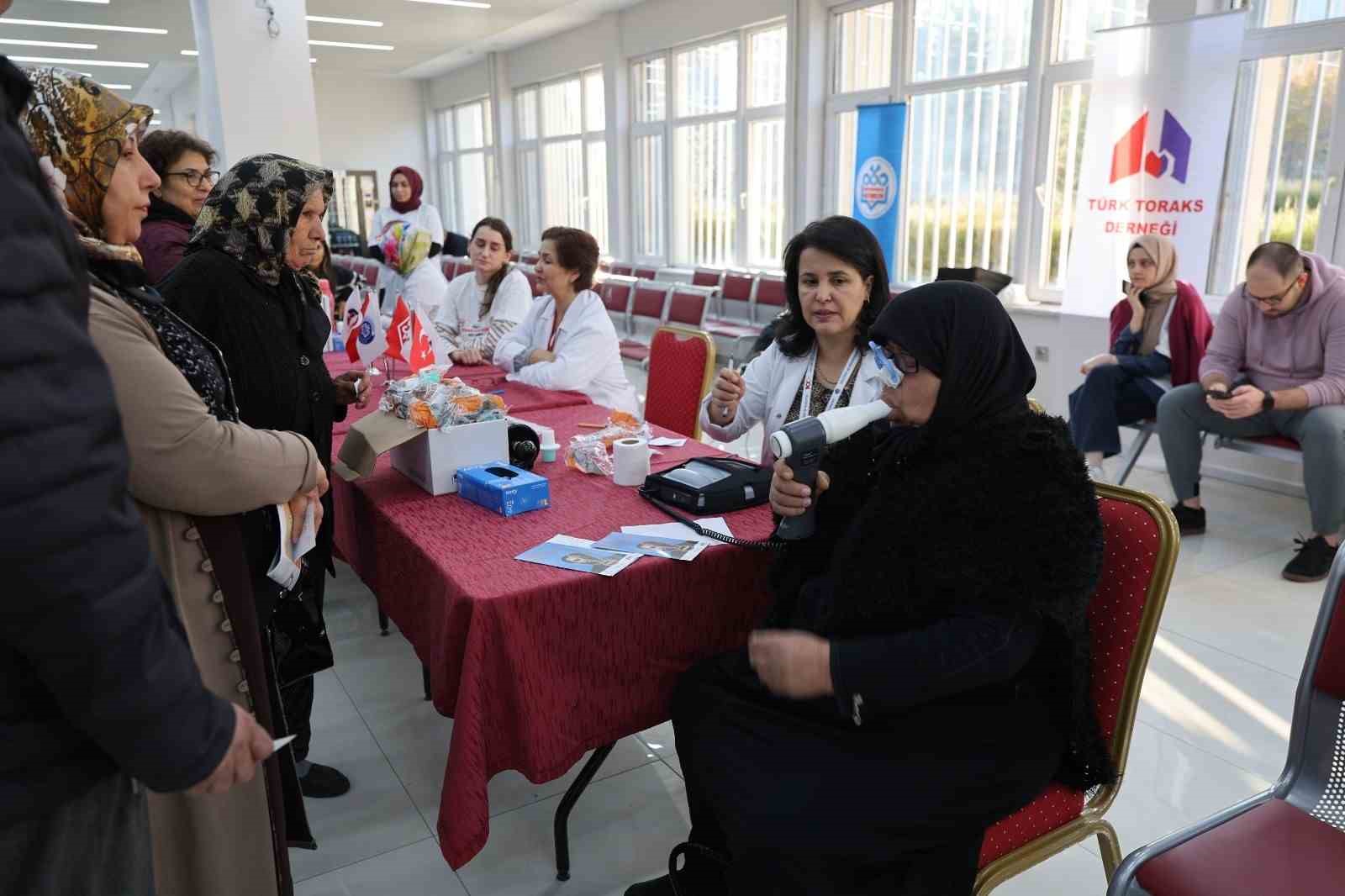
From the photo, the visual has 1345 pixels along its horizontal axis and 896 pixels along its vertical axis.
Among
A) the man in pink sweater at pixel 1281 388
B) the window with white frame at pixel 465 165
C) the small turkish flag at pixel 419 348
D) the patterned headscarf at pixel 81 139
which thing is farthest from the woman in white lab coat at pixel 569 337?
the window with white frame at pixel 465 165

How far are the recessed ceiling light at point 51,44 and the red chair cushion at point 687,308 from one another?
30.0 ft

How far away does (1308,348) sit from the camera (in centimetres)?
348

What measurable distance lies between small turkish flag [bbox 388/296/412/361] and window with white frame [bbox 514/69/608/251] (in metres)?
8.33

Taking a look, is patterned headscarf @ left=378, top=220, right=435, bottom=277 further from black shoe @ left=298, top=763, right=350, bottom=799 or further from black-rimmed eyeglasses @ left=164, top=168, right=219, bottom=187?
black shoe @ left=298, top=763, right=350, bottom=799

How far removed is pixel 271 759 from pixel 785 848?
727 millimetres

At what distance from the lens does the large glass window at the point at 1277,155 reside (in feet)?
14.4

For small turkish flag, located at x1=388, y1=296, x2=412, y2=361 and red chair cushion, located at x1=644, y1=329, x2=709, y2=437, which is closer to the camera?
small turkish flag, located at x1=388, y1=296, x2=412, y2=361

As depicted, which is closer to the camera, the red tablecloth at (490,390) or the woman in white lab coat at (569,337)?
the red tablecloth at (490,390)

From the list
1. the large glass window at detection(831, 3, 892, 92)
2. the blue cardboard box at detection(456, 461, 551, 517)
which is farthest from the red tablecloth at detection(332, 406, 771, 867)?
the large glass window at detection(831, 3, 892, 92)

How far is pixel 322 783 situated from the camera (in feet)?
6.79

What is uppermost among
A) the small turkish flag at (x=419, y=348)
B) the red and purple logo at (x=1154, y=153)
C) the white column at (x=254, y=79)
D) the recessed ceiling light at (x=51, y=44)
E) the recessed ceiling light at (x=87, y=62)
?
the recessed ceiling light at (x=87, y=62)

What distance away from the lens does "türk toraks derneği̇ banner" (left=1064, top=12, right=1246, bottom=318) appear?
14.0 ft

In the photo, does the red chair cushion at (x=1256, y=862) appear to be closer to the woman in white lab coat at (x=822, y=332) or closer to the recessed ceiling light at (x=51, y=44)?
the woman in white lab coat at (x=822, y=332)

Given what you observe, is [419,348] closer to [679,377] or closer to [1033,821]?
[679,377]
